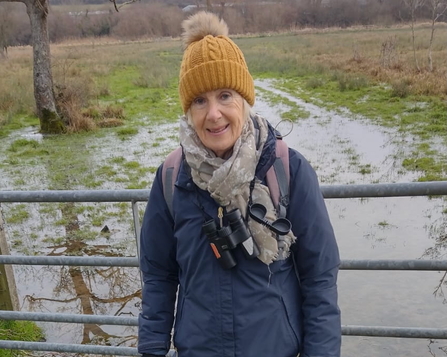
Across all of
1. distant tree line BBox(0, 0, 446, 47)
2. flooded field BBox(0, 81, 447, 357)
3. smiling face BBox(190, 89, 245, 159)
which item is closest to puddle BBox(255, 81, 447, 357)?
flooded field BBox(0, 81, 447, 357)

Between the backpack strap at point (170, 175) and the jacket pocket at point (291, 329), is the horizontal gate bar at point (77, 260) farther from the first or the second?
the jacket pocket at point (291, 329)

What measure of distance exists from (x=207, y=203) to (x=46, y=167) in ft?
34.8

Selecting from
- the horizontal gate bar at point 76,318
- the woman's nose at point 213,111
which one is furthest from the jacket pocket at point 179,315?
the horizontal gate bar at point 76,318

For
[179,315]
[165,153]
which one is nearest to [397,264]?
[179,315]

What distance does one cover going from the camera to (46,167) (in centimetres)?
1162

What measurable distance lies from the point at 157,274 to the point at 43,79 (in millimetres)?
14360

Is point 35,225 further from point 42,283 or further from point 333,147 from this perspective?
point 333,147

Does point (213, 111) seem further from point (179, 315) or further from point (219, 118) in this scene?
point (179, 315)

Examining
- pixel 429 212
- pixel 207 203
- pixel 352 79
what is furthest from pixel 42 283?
pixel 352 79

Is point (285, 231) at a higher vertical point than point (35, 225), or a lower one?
higher

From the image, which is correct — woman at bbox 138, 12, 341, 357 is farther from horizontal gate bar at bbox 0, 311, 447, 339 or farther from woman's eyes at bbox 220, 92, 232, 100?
horizontal gate bar at bbox 0, 311, 447, 339

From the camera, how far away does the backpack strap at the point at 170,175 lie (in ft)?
6.14

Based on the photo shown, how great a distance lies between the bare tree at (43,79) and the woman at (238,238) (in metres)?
13.6

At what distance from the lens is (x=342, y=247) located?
6902 millimetres
